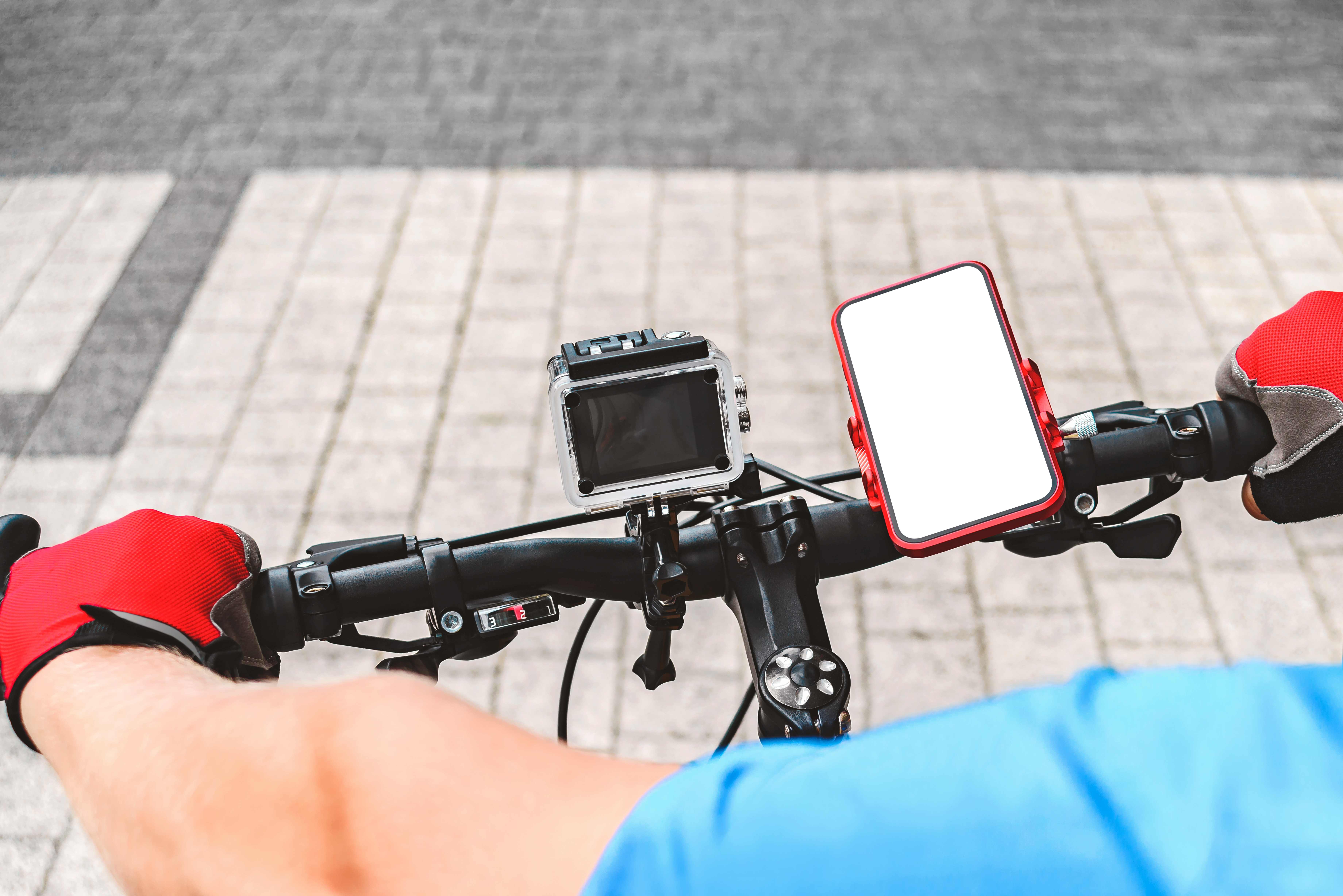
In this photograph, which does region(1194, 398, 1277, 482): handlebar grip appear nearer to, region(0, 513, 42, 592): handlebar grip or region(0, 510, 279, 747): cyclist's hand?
region(0, 510, 279, 747): cyclist's hand

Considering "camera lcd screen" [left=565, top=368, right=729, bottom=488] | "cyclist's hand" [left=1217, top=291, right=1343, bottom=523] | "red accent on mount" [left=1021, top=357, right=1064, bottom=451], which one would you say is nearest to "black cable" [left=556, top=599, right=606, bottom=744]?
"camera lcd screen" [left=565, top=368, right=729, bottom=488]

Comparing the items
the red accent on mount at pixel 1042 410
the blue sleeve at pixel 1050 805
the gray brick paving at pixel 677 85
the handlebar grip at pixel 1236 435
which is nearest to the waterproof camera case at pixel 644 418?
the red accent on mount at pixel 1042 410

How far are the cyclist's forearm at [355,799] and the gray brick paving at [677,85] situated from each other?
161 inches

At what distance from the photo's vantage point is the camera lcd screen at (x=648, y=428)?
3.31 ft

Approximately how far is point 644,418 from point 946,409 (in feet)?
1.22

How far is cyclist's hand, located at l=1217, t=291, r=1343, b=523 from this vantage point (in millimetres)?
1117

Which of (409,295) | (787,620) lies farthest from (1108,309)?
(787,620)

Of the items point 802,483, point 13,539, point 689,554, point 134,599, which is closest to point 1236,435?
point 802,483

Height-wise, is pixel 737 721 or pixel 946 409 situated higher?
pixel 946 409

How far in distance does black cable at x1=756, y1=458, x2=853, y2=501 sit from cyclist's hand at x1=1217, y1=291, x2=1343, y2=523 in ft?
1.75

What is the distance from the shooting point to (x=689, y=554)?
1176mm

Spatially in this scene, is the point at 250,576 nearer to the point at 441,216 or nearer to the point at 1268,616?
the point at 1268,616

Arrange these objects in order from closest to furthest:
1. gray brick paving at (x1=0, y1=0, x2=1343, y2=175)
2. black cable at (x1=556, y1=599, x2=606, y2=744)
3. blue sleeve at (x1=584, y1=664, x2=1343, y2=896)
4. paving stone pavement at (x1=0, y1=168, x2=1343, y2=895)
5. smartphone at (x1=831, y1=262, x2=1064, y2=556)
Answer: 1. blue sleeve at (x1=584, y1=664, x2=1343, y2=896)
2. smartphone at (x1=831, y1=262, x2=1064, y2=556)
3. black cable at (x1=556, y1=599, x2=606, y2=744)
4. paving stone pavement at (x1=0, y1=168, x2=1343, y2=895)
5. gray brick paving at (x1=0, y1=0, x2=1343, y2=175)

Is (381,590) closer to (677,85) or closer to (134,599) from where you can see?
(134,599)
